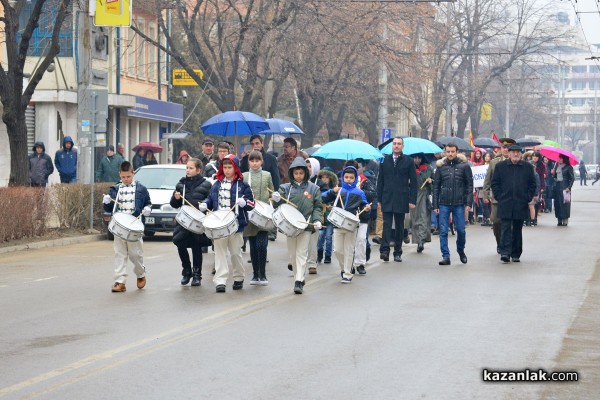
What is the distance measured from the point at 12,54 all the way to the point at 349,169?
1129 cm

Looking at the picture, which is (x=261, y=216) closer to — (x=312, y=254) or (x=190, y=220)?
(x=190, y=220)

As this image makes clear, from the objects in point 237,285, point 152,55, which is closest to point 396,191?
point 237,285

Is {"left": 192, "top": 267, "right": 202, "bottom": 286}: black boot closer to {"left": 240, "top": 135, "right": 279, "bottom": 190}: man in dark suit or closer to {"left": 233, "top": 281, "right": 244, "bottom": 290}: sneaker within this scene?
{"left": 233, "top": 281, "right": 244, "bottom": 290}: sneaker

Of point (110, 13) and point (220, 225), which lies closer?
point (220, 225)

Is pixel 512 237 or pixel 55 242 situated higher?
pixel 512 237

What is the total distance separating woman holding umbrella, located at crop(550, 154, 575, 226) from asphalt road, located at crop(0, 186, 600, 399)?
41.6 feet

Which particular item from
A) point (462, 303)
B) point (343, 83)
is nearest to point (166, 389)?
point (462, 303)

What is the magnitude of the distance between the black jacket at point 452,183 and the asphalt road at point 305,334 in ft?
3.65

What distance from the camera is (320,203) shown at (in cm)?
1587

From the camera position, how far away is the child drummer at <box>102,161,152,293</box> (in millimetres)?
15227

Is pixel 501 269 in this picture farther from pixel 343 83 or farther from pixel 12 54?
pixel 343 83

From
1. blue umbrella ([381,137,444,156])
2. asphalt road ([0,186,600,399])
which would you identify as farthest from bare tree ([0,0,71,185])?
asphalt road ([0,186,600,399])

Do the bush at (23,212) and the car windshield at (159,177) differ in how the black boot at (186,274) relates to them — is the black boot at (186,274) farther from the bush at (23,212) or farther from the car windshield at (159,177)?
the car windshield at (159,177)

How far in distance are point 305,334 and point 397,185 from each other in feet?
28.2
